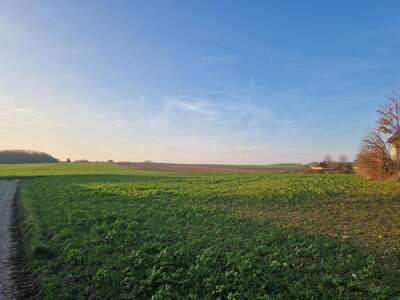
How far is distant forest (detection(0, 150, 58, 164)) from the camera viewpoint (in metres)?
104

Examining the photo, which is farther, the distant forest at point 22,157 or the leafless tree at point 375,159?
the distant forest at point 22,157

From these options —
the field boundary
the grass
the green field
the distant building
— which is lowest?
the field boundary

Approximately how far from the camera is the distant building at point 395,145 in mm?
26000

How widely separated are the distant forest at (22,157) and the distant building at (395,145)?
120m

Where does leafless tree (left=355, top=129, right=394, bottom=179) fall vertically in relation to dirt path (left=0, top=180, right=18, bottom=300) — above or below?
above

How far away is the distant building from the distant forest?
119871mm

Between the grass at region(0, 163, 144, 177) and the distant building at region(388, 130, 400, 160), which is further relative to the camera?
the grass at region(0, 163, 144, 177)

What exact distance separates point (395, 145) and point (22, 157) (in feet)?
412

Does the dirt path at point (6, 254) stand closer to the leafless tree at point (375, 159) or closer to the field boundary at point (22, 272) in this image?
the field boundary at point (22, 272)

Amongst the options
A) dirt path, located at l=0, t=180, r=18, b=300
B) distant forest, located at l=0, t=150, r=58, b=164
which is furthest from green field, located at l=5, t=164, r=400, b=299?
distant forest, located at l=0, t=150, r=58, b=164

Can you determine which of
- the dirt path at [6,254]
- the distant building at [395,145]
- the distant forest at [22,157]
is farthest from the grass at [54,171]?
the distant building at [395,145]

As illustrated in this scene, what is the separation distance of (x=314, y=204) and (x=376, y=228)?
537 cm

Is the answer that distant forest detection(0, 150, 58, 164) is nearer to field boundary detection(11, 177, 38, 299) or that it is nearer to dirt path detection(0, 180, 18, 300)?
dirt path detection(0, 180, 18, 300)

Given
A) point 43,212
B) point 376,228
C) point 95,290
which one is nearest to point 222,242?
point 95,290
